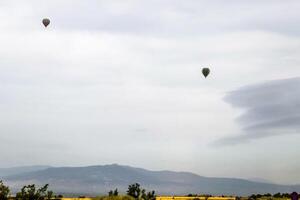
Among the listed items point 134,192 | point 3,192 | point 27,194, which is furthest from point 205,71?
point 3,192

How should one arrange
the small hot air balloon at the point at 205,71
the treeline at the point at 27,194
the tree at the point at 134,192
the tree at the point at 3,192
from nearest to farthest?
the tree at the point at 134,192
the tree at the point at 3,192
the treeline at the point at 27,194
the small hot air balloon at the point at 205,71

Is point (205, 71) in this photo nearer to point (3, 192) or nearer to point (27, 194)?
point (27, 194)

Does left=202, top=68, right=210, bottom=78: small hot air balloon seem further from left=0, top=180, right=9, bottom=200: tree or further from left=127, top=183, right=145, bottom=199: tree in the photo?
left=0, top=180, right=9, bottom=200: tree

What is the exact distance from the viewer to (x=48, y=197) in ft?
232

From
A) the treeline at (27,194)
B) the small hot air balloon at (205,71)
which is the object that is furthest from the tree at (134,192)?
the small hot air balloon at (205,71)

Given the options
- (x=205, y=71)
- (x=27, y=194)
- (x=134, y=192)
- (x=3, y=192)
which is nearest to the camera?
(x=134, y=192)

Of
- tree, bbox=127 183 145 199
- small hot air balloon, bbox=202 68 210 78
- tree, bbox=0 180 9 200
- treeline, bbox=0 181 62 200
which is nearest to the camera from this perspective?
tree, bbox=127 183 145 199

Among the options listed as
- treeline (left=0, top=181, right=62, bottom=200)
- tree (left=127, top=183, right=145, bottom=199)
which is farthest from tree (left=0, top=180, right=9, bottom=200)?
tree (left=127, top=183, right=145, bottom=199)

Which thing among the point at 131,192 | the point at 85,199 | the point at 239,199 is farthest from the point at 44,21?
the point at 131,192

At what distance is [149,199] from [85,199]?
27.4 m

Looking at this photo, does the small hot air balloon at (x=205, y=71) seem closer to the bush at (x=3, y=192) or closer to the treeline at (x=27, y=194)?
the treeline at (x=27, y=194)

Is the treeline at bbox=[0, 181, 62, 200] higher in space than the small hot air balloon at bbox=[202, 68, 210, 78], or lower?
lower

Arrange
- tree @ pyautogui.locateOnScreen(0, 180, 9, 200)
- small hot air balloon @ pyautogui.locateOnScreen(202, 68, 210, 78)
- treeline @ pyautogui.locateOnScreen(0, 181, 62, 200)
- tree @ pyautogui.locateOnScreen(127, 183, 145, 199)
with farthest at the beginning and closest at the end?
1. small hot air balloon @ pyautogui.locateOnScreen(202, 68, 210, 78)
2. treeline @ pyautogui.locateOnScreen(0, 181, 62, 200)
3. tree @ pyautogui.locateOnScreen(0, 180, 9, 200)
4. tree @ pyautogui.locateOnScreen(127, 183, 145, 199)

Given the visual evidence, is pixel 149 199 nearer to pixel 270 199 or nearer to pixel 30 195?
pixel 30 195
